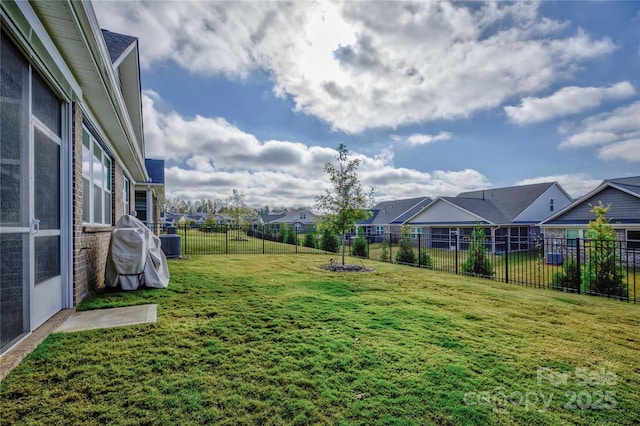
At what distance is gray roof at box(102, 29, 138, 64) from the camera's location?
6.02 meters

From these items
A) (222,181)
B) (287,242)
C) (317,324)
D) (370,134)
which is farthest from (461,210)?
(222,181)

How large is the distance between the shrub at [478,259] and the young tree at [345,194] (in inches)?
157

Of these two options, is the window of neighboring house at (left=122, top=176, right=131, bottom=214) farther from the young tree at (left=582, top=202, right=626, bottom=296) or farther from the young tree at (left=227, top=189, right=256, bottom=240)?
the young tree at (left=227, top=189, right=256, bottom=240)

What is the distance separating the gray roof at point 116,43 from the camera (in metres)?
6.02

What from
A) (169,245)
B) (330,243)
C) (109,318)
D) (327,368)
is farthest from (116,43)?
(330,243)

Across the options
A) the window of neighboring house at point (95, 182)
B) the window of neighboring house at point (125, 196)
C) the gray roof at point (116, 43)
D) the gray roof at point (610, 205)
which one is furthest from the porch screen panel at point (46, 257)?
the gray roof at point (610, 205)

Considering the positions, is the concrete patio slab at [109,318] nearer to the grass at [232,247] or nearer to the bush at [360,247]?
the grass at [232,247]

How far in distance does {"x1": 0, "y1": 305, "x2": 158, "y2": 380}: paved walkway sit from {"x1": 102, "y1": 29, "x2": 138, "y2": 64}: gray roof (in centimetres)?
469

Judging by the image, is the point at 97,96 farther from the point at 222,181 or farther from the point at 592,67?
the point at 222,181

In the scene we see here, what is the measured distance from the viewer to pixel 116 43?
6629 mm

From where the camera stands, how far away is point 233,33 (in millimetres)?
8852

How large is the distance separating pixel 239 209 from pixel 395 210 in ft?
63.1

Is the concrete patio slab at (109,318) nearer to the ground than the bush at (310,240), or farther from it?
farther from it

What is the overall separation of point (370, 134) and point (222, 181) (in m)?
39.8
